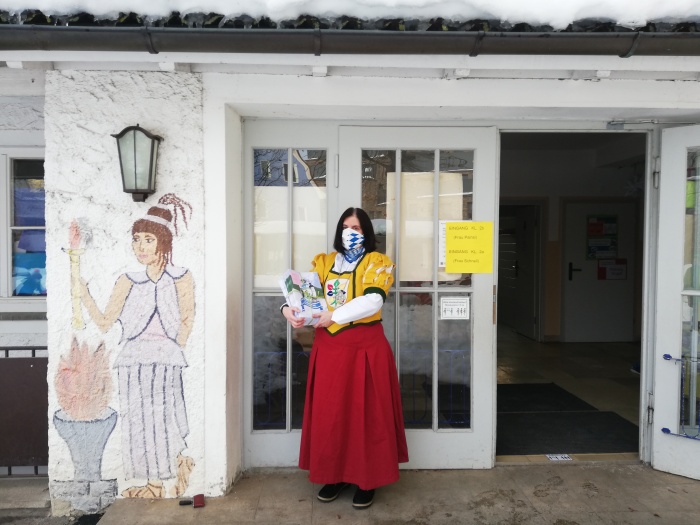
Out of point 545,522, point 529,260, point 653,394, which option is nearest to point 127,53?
point 545,522

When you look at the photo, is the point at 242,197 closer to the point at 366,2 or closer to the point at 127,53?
the point at 127,53

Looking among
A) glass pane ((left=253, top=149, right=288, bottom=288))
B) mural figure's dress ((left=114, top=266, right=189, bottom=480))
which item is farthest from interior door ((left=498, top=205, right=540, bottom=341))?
mural figure's dress ((left=114, top=266, right=189, bottom=480))

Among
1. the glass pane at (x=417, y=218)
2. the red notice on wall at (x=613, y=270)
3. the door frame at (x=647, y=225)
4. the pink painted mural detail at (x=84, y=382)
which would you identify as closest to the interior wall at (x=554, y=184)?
the red notice on wall at (x=613, y=270)

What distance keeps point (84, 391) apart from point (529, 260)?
7781 mm

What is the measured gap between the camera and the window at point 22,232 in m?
4.15

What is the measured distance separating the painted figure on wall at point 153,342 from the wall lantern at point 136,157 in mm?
181

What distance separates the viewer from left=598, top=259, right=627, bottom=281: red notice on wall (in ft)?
29.0

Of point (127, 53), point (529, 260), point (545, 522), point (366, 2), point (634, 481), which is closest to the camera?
point (366, 2)

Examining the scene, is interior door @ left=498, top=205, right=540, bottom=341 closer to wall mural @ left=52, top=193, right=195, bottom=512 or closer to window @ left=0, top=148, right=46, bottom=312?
wall mural @ left=52, top=193, right=195, bottom=512

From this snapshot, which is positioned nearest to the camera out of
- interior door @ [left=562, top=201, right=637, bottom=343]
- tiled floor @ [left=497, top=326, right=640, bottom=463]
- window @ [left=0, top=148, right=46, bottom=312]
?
window @ [left=0, top=148, right=46, bottom=312]

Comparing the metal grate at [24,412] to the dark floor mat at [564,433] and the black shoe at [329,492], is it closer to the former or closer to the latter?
the black shoe at [329,492]

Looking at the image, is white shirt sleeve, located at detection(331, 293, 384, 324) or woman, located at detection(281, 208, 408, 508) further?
woman, located at detection(281, 208, 408, 508)

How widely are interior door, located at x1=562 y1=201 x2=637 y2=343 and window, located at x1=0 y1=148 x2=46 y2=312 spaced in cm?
756

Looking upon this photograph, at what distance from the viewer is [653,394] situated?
12.7ft
